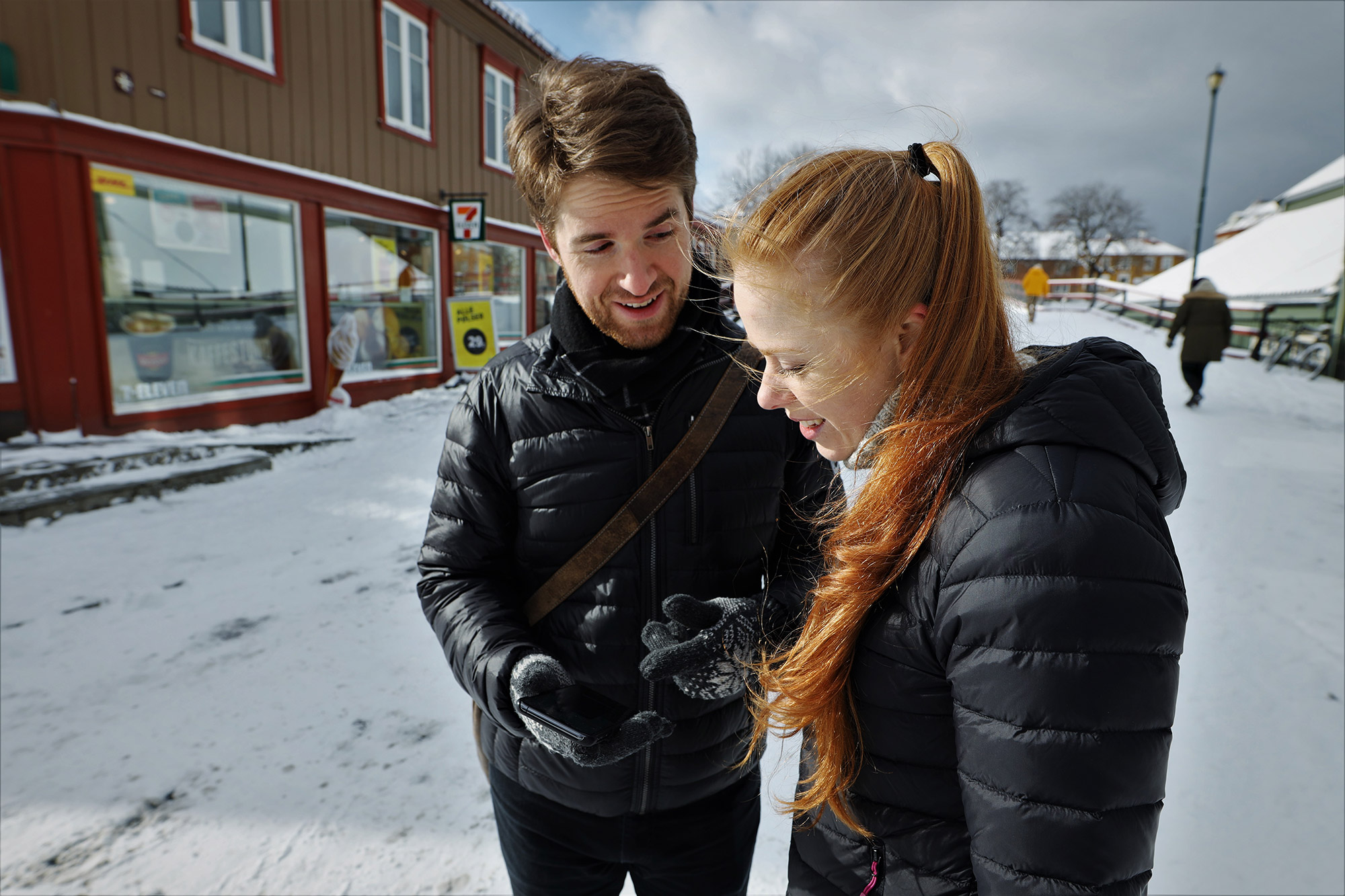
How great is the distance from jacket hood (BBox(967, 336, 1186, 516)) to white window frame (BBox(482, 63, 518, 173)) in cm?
1238

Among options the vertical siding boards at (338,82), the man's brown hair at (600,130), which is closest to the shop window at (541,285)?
the vertical siding boards at (338,82)

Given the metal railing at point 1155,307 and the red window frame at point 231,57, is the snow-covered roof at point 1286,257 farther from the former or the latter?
the red window frame at point 231,57

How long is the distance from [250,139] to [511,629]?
8496 mm

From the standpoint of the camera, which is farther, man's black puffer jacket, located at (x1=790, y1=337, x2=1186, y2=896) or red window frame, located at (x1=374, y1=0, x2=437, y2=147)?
red window frame, located at (x1=374, y1=0, x2=437, y2=147)

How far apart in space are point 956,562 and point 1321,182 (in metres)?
23.0

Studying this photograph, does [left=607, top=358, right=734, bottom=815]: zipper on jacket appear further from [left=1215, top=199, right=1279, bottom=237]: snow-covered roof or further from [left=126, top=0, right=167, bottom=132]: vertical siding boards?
[left=1215, top=199, right=1279, bottom=237]: snow-covered roof

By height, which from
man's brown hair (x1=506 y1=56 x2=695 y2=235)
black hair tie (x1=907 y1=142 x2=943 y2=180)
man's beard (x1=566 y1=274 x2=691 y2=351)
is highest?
man's brown hair (x1=506 y1=56 x2=695 y2=235)

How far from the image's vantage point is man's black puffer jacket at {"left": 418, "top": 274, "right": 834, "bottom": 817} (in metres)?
1.45

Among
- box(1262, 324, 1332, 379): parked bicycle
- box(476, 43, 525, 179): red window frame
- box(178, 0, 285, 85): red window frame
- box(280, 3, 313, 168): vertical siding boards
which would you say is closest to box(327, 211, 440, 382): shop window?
box(280, 3, 313, 168): vertical siding boards

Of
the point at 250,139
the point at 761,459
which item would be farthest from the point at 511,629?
the point at 250,139

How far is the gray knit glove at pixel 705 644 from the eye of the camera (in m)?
1.30

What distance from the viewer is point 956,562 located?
0.79 m

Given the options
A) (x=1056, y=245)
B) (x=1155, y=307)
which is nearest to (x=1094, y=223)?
(x=1056, y=245)

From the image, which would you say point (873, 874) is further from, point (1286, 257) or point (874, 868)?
point (1286, 257)
